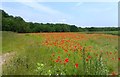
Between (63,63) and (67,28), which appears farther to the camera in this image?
(67,28)

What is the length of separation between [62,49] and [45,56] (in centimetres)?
158

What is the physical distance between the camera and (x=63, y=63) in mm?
9000

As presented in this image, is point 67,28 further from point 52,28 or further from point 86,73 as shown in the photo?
point 86,73

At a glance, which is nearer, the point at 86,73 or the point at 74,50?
the point at 86,73

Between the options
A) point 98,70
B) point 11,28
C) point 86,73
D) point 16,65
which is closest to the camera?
point 98,70

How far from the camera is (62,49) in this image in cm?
1230

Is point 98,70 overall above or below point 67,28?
above

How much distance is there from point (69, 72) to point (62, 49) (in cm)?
410

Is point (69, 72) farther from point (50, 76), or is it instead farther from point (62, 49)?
point (62, 49)

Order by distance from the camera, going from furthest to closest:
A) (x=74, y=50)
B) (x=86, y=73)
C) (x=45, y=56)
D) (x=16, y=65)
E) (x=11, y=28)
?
(x=11, y=28)
(x=74, y=50)
(x=45, y=56)
(x=16, y=65)
(x=86, y=73)

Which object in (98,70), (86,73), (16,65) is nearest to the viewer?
(98,70)

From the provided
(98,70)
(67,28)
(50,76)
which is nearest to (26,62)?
(50,76)

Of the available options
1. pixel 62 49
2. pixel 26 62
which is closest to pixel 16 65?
pixel 26 62

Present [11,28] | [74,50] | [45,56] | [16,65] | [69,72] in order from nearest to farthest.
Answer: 1. [69,72]
2. [16,65]
3. [45,56]
4. [74,50]
5. [11,28]
